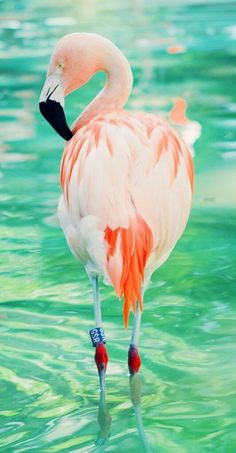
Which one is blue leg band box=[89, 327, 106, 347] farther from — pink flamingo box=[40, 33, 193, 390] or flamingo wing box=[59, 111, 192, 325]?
flamingo wing box=[59, 111, 192, 325]

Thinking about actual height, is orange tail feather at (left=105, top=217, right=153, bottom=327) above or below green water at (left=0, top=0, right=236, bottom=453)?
above

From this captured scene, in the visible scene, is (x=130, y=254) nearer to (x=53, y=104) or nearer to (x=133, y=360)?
(x=133, y=360)

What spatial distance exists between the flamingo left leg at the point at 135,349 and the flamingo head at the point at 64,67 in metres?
0.83

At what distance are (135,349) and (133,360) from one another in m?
0.05

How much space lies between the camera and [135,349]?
151 inches

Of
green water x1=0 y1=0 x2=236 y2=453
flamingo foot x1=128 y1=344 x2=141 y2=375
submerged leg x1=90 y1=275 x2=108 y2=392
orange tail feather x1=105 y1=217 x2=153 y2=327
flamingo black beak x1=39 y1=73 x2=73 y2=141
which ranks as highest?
flamingo black beak x1=39 y1=73 x2=73 y2=141

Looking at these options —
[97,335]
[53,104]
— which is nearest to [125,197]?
[97,335]

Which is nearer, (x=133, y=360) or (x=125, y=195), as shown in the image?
(x=125, y=195)

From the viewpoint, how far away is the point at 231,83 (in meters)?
9.83

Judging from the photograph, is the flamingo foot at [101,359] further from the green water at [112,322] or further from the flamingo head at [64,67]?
the flamingo head at [64,67]

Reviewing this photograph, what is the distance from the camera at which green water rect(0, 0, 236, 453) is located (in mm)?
3539

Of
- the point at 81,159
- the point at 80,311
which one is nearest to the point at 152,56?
the point at 80,311

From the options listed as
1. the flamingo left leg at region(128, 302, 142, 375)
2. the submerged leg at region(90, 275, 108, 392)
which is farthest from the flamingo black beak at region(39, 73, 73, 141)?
the flamingo left leg at region(128, 302, 142, 375)

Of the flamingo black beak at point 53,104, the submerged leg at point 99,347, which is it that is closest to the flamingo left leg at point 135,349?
the submerged leg at point 99,347
